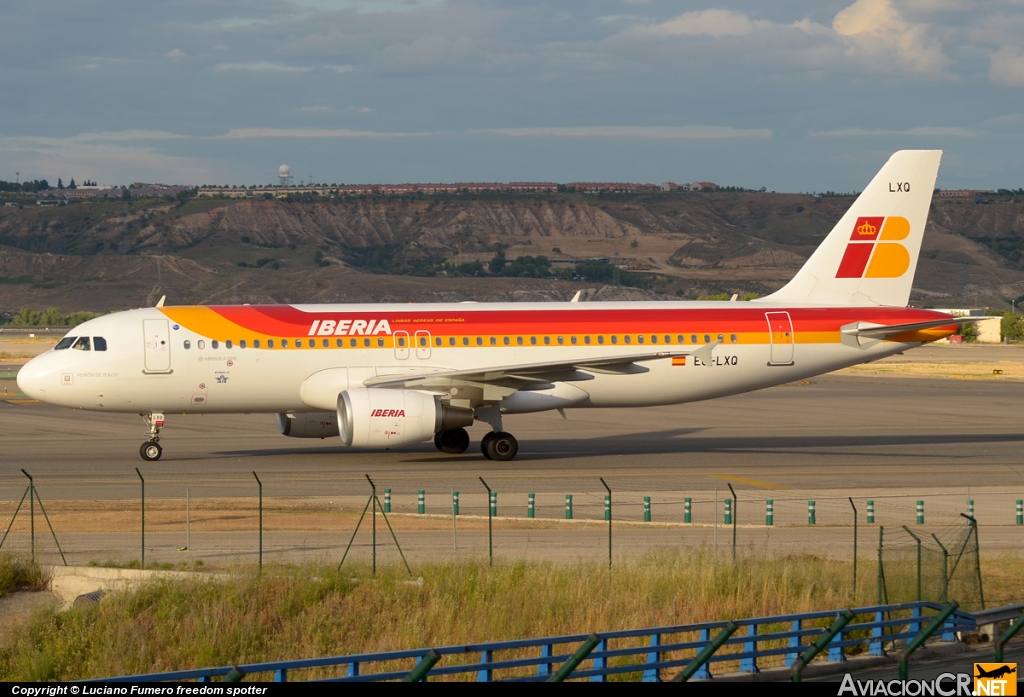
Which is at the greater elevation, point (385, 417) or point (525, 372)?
point (525, 372)

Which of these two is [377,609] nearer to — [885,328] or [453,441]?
[453,441]

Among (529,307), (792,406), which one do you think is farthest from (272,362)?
(792,406)

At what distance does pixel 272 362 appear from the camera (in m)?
35.6

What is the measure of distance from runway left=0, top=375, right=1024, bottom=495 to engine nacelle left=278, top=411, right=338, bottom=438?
855mm

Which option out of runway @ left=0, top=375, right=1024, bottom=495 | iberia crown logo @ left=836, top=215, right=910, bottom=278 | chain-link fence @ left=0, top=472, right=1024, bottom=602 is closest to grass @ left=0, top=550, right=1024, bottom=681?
chain-link fence @ left=0, top=472, right=1024, bottom=602

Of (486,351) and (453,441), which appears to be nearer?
(486,351)

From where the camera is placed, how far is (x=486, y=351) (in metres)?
36.8

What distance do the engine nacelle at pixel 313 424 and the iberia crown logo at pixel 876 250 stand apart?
649 inches

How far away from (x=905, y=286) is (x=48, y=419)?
33.6 metres

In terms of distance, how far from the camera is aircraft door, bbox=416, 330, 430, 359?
120 ft

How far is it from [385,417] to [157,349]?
7.13 metres

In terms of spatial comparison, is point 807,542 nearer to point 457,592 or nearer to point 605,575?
point 605,575

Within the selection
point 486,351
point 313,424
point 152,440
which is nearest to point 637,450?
point 486,351

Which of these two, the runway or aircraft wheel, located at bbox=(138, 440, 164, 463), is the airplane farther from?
the runway
